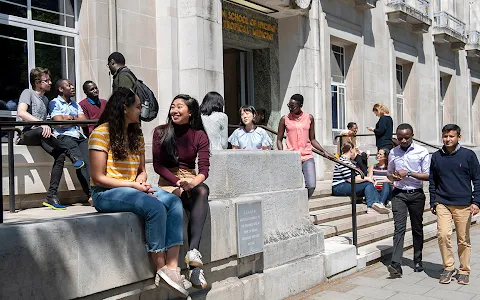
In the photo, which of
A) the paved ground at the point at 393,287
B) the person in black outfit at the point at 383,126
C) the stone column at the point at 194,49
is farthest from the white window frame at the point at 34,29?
the person in black outfit at the point at 383,126

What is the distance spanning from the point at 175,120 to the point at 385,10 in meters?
13.7

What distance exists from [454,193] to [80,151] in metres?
4.65

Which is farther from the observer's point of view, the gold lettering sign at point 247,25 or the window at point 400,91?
the window at point 400,91

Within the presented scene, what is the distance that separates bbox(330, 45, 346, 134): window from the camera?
1545cm

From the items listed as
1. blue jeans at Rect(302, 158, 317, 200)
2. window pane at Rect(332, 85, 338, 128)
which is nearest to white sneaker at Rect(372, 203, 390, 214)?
blue jeans at Rect(302, 158, 317, 200)

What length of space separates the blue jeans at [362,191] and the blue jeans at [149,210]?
19.3ft

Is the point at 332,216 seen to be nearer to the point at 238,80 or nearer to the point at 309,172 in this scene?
the point at 309,172

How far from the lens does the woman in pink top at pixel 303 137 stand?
7.94 m

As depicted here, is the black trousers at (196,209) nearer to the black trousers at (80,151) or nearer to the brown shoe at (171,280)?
the brown shoe at (171,280)

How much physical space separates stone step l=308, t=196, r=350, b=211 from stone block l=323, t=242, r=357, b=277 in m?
1.26

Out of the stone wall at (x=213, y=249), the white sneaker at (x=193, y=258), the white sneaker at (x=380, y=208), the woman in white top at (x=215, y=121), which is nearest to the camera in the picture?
the stone wall at (x=213, y=249)

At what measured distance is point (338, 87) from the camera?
51.4ft

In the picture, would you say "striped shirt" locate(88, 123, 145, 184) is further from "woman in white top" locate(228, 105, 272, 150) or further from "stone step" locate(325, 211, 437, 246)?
"stone step" locate(325, 211, 437, 246)

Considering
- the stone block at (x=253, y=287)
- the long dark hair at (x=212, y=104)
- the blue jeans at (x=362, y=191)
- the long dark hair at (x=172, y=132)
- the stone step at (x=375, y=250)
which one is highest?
the long dark hair at (x=212, y=104)
